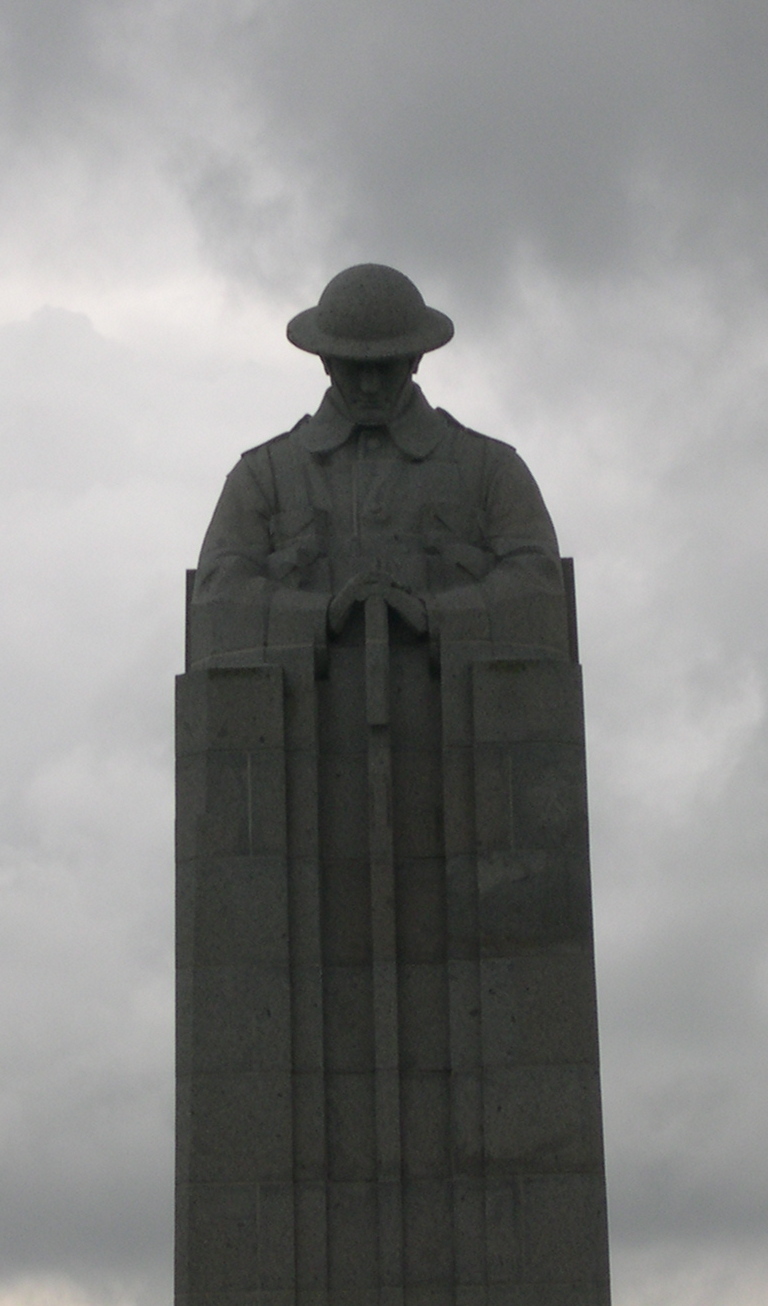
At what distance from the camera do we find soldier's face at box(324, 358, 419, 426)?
1050 inches

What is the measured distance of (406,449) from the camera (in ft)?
87.3

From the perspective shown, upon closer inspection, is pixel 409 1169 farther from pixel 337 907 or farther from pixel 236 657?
pixel 236 657

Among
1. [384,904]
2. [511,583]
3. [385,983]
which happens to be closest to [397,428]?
[511,583]

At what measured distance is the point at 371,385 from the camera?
26672 millimetres

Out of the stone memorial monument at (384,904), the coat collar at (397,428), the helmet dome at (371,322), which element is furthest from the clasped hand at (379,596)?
the helmet dome at (371,322)

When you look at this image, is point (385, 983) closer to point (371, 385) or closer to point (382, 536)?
point (382, 536)

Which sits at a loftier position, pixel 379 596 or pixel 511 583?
pixel 511 583

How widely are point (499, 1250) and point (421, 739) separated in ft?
15.6

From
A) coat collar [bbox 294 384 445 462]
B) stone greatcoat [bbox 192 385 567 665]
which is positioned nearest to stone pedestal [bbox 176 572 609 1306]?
stone greatcoat [bbox 192 385 567 665]

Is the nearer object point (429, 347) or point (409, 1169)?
point (409, 1169)

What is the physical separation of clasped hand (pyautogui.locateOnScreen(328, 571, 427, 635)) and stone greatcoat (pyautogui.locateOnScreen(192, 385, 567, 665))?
0.33 feet

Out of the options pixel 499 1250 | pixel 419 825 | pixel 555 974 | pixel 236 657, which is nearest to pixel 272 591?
pixel 236 657

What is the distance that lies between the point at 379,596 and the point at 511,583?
1.32 m

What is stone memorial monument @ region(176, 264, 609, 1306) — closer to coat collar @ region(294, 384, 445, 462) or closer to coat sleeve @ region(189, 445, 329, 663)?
coat sleeve @ region(189, 445, 329, 663)
